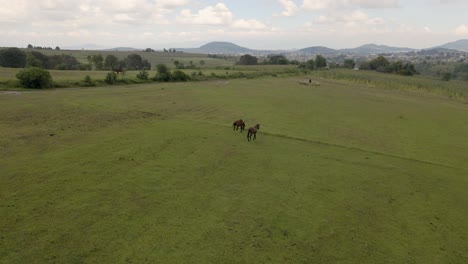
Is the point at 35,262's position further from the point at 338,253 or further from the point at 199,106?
the point at 199,106

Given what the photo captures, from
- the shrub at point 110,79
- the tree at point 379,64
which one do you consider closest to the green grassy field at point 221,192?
the shrub at point 110,79

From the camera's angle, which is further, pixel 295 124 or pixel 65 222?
pixel 295 124

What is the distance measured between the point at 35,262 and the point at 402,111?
35.4m

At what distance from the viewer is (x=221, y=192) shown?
11.7 m

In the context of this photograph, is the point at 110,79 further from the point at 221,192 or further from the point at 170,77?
the point at 221,192

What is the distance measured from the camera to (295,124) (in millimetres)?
24344

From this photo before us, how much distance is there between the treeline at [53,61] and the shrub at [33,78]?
36561 millimetres

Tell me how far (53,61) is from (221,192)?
95339mm

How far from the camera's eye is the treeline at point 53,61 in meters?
74.7

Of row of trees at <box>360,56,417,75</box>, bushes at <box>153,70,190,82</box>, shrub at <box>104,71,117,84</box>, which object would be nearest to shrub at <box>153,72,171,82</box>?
bushes at <box>153,70,190,82</box>

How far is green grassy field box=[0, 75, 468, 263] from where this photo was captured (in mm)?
8367

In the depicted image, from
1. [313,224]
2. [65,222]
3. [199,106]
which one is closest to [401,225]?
[313,224]

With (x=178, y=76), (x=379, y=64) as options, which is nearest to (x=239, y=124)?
(x=178, y=76)

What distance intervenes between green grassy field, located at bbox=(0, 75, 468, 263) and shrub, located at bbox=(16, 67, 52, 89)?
52.3 ft
